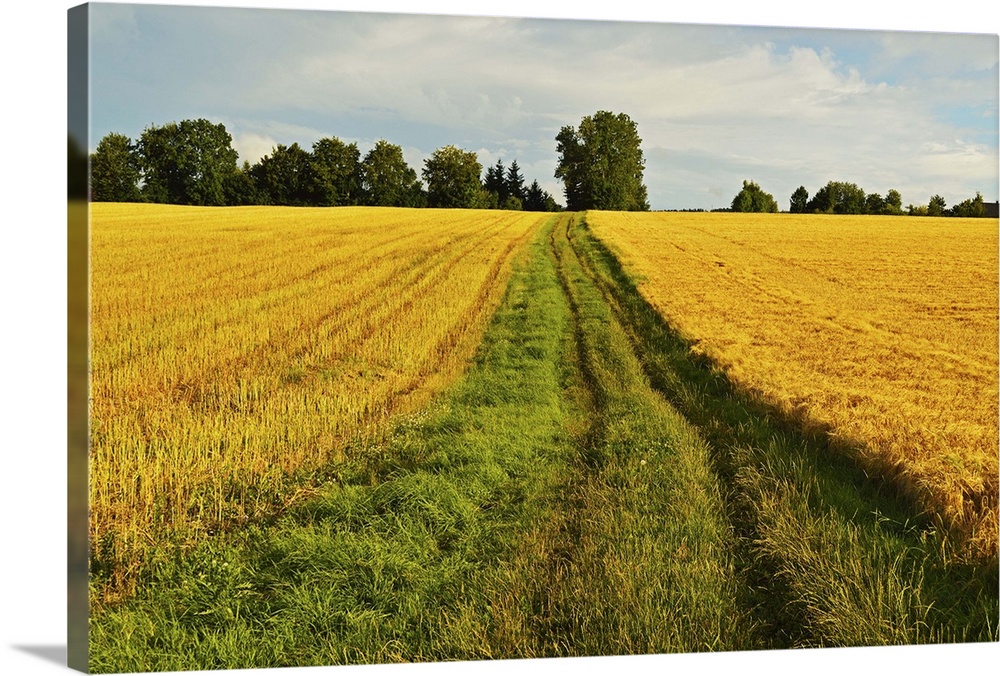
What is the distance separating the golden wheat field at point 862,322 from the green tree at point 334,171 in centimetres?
216

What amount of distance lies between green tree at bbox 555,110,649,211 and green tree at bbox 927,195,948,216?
7.90 feet

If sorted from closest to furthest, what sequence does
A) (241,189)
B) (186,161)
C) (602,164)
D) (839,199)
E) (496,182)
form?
(186,161) < (241,189) < (602,164) < (496,182) < (839,199)

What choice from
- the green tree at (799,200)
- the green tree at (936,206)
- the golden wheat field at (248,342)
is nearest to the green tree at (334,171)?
the golden wheat field at (248,342)

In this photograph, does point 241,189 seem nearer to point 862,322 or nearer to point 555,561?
point 555,561

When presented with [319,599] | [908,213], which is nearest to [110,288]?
[319,599]

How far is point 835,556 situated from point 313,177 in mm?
4722

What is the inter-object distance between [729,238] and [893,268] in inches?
70.0

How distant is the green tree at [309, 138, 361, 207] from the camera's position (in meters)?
6.15

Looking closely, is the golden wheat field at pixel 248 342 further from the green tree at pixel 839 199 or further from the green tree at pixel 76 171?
the green tree at pixel 839 199

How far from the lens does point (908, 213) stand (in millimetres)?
6730

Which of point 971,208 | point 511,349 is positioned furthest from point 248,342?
point 971,208

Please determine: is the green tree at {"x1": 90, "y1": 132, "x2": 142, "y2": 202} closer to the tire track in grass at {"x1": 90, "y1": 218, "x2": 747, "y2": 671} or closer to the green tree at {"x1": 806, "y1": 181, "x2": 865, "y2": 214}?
the tire track in grass at {"x1": 90, "y1": 218, "x2": 747, "y2": 671}

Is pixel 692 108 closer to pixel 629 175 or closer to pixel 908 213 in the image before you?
pixel 629 175

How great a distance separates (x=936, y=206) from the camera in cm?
680
